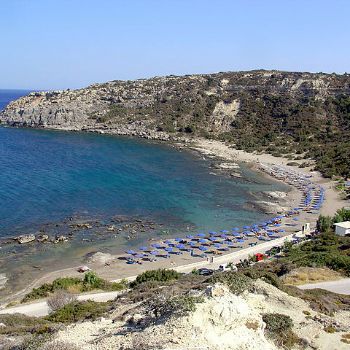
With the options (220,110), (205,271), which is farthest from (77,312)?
(220,110)

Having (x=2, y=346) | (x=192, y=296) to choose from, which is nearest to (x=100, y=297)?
(x=2, y=346)

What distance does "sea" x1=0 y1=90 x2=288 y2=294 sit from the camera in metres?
44.6

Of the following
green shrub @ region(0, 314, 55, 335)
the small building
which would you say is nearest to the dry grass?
the small building

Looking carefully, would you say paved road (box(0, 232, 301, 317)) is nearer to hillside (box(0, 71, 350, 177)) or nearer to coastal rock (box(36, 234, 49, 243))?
coastal rock (box(36, 234, 49, 243))

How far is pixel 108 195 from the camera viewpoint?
6019 centimetres

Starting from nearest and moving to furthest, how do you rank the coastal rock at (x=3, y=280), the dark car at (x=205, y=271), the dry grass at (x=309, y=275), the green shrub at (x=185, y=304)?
the green shrub at (x=185, y=304), the dry grass at (x=309, y=275), the coastal rock at (x=3, y=280), the dark car at (x=205, y=271)

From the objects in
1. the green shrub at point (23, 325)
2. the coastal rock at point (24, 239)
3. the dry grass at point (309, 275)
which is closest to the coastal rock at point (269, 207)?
the dry grass at point (309, 275)

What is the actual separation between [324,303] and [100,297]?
1390cm

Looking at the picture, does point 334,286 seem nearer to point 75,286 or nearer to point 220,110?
point 75,286

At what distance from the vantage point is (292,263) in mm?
32219

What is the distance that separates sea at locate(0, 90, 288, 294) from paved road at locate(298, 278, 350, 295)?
66.8 ft

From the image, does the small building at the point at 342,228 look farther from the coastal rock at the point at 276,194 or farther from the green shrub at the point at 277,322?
the green shrub at the point at 277,322

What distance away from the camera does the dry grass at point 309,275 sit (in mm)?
28219

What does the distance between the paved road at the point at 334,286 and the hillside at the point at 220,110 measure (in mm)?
58060
